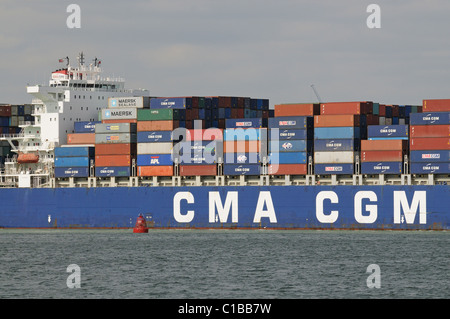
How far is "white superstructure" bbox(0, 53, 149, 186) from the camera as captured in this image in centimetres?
7381

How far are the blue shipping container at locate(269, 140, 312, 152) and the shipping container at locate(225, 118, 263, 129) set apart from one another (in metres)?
1.84

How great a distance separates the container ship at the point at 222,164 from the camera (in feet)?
197

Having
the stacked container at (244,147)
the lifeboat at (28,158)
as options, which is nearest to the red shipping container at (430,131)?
the stacked container at (244,147)

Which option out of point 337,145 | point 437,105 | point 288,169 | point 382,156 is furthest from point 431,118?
point 288,169

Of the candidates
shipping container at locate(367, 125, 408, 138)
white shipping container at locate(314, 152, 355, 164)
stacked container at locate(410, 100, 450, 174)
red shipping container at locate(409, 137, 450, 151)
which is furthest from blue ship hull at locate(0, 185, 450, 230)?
shipping container at locate(367, 125, 408, 138)

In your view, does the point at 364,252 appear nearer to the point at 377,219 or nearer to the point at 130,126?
the point at 377,219

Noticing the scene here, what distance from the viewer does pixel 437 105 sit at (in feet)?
195

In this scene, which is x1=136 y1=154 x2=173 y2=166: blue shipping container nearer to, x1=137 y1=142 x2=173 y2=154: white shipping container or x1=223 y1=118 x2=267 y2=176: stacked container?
x1=137 y1=142 x2=173 y2=154: white shipping container

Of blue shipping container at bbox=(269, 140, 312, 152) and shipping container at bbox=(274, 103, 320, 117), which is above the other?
shipping container at bbox=(274, 103, 320, 117)

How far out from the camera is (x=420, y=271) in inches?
1651

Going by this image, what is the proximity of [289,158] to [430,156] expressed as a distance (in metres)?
9.57

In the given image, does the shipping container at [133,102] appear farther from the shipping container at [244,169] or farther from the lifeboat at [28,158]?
the lifeboat at [28,158]

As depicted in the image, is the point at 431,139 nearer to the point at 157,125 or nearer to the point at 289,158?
the point at 289,158

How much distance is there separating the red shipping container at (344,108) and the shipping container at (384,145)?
2.44 meters
